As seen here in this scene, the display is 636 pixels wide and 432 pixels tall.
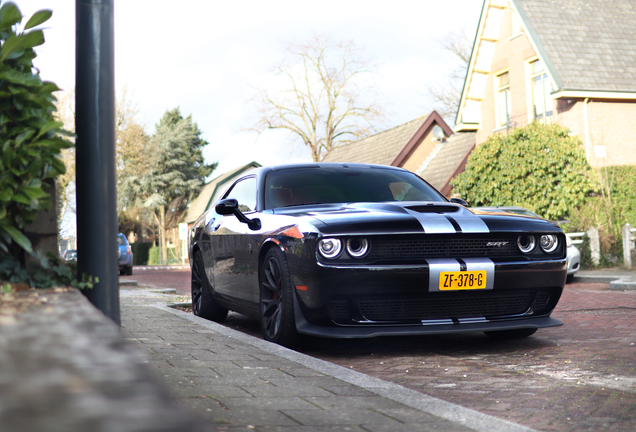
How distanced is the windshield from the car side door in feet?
0.90

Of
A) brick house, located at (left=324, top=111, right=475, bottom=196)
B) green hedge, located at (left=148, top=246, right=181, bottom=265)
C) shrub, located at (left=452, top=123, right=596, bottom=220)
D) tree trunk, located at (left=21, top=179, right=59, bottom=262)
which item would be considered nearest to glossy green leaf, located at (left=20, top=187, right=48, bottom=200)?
tree trunk, located at (left=21, top=179, right=59, bottom=262)

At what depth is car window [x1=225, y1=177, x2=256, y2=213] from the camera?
20.8 feet

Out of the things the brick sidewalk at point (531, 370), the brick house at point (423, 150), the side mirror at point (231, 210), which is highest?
the brick house at point (423, 150)

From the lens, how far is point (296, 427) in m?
2.60

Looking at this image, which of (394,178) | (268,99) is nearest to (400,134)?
(268,99)

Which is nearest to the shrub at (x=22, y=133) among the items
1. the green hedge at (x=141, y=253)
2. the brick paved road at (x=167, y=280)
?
the brick paved road at (x=167, y=280)

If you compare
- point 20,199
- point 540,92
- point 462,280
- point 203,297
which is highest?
point 540,92

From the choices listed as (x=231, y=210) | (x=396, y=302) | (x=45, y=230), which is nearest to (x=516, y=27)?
(x=231, y=210)

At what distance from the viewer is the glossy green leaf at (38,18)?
2875mm

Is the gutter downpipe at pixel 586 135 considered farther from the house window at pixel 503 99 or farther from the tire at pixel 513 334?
the tire at pixel 513 334

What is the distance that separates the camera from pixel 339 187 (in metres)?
6.11

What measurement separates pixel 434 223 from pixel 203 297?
330 cm

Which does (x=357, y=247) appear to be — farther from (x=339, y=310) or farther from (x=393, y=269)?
(x=339, y=310)

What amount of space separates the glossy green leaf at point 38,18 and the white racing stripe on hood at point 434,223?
2.82 m
